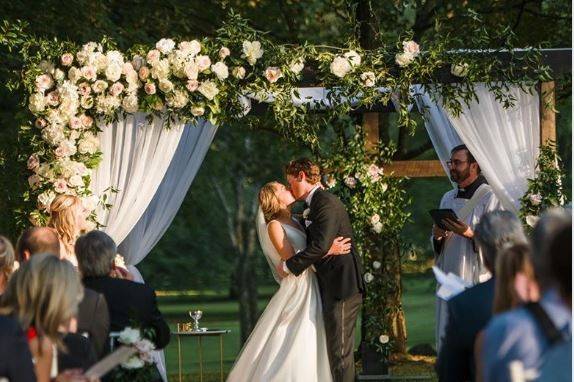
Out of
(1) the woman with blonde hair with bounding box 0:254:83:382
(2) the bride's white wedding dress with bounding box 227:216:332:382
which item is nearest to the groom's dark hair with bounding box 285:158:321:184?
(2) the bride's white wedding dress with bounding box 227:216:332:382

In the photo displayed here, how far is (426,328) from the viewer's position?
30.1 metres

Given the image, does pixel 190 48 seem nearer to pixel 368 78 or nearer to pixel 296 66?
pixel 296 66

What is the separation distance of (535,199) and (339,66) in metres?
1.76

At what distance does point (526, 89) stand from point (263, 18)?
706 centimetres

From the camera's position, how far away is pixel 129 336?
243 inches

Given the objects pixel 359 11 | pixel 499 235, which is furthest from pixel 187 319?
pixel 499 235

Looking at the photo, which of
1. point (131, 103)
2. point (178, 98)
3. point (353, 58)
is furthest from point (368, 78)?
point (131, 103)

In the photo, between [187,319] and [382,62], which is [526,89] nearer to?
[382,62]

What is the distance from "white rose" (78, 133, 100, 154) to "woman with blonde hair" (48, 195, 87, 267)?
4.07 ft

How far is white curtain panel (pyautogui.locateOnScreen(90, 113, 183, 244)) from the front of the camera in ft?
33.2

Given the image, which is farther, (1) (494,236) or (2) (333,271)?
(2) (333,271)

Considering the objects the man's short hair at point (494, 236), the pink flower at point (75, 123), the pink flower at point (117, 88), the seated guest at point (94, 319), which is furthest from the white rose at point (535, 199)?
the seated guest at point (94, 319)

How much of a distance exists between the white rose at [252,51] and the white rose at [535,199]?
7.47 feet

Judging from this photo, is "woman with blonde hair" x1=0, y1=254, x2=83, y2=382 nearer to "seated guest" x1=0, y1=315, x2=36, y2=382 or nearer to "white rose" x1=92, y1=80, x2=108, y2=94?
"seated guest" x1=0, y1=315, x2=36, y2=382
